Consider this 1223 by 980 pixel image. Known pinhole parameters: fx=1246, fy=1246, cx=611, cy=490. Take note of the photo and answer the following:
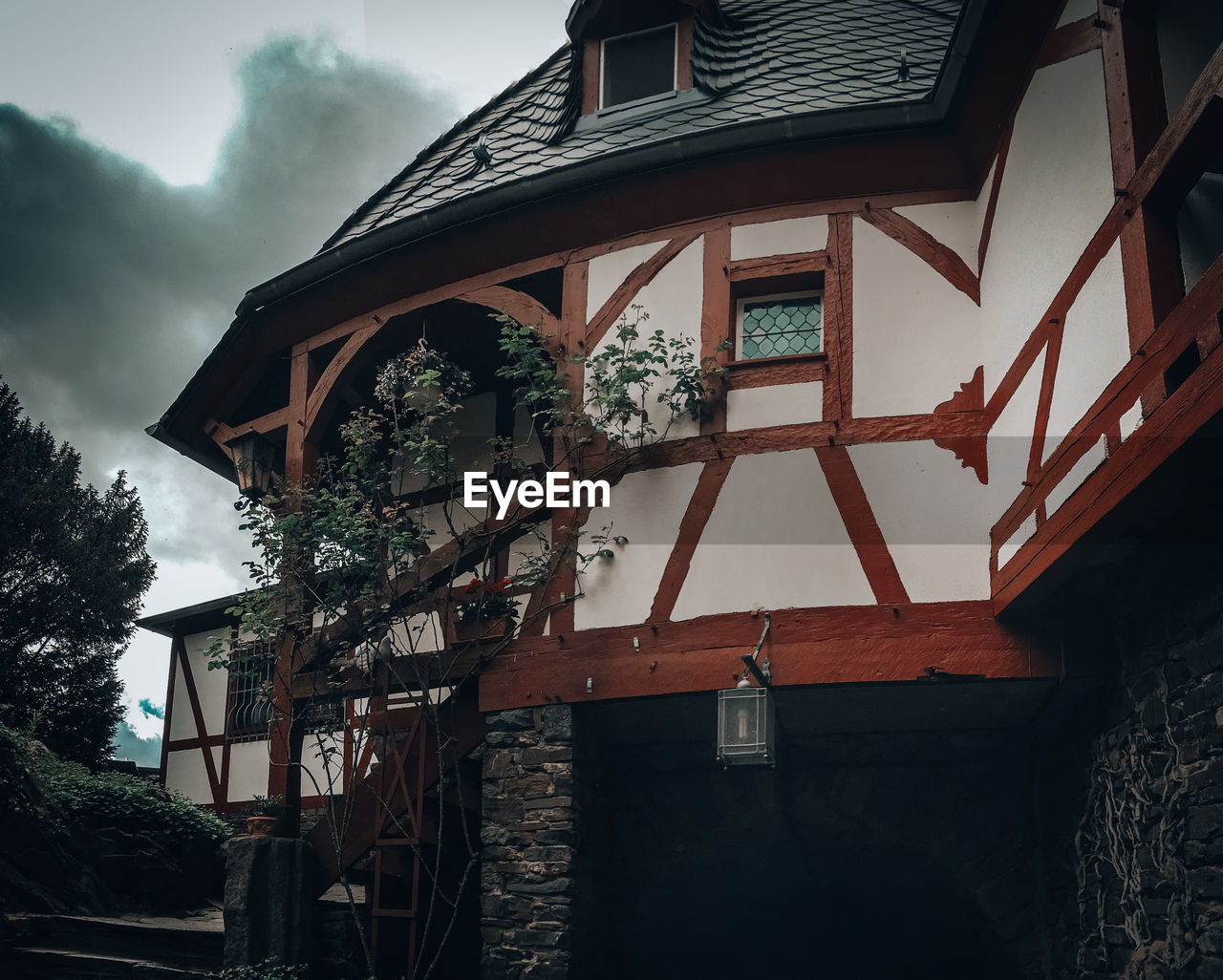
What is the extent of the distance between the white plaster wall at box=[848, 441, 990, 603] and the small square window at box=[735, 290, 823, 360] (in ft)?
2.97

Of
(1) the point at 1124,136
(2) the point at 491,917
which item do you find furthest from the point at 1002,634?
(2) the point at 491,917

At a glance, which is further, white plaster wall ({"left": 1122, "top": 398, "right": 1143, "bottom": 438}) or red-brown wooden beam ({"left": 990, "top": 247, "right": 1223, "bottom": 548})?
white plaster wall ({"left": 1122, "top": 398, "right": 1143, "bottom": 438})

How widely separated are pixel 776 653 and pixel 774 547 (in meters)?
0.57

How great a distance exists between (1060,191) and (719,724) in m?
2.90

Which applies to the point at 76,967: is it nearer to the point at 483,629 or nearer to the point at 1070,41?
the point at 483,629

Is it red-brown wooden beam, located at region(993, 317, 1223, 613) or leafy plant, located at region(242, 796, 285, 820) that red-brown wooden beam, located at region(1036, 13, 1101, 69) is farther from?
leafy plant, located at region(242, 796, 285, 820)

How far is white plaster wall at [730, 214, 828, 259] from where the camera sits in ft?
23.3

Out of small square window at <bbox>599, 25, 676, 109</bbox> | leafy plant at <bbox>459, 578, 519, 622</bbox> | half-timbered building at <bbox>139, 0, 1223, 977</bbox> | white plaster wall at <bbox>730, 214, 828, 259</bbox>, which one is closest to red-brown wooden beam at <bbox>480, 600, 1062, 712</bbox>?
half-timbered building at <bbox>139, 0, 1223, 977</bbox>

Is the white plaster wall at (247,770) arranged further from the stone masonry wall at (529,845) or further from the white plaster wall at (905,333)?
the white plaster wall at (905,333)

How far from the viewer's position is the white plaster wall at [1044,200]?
523cm

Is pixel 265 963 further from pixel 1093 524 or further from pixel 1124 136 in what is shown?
pixel 1124 136

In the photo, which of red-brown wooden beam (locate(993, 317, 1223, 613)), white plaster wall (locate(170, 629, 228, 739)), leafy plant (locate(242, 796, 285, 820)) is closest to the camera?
red-brown wooden beam (locate(993, 317, 1223, 613))

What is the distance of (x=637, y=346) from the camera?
7.29 m

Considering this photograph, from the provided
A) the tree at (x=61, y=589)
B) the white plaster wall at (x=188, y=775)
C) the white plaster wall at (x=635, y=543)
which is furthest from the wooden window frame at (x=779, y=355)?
the tree at (x=61, y=589)
